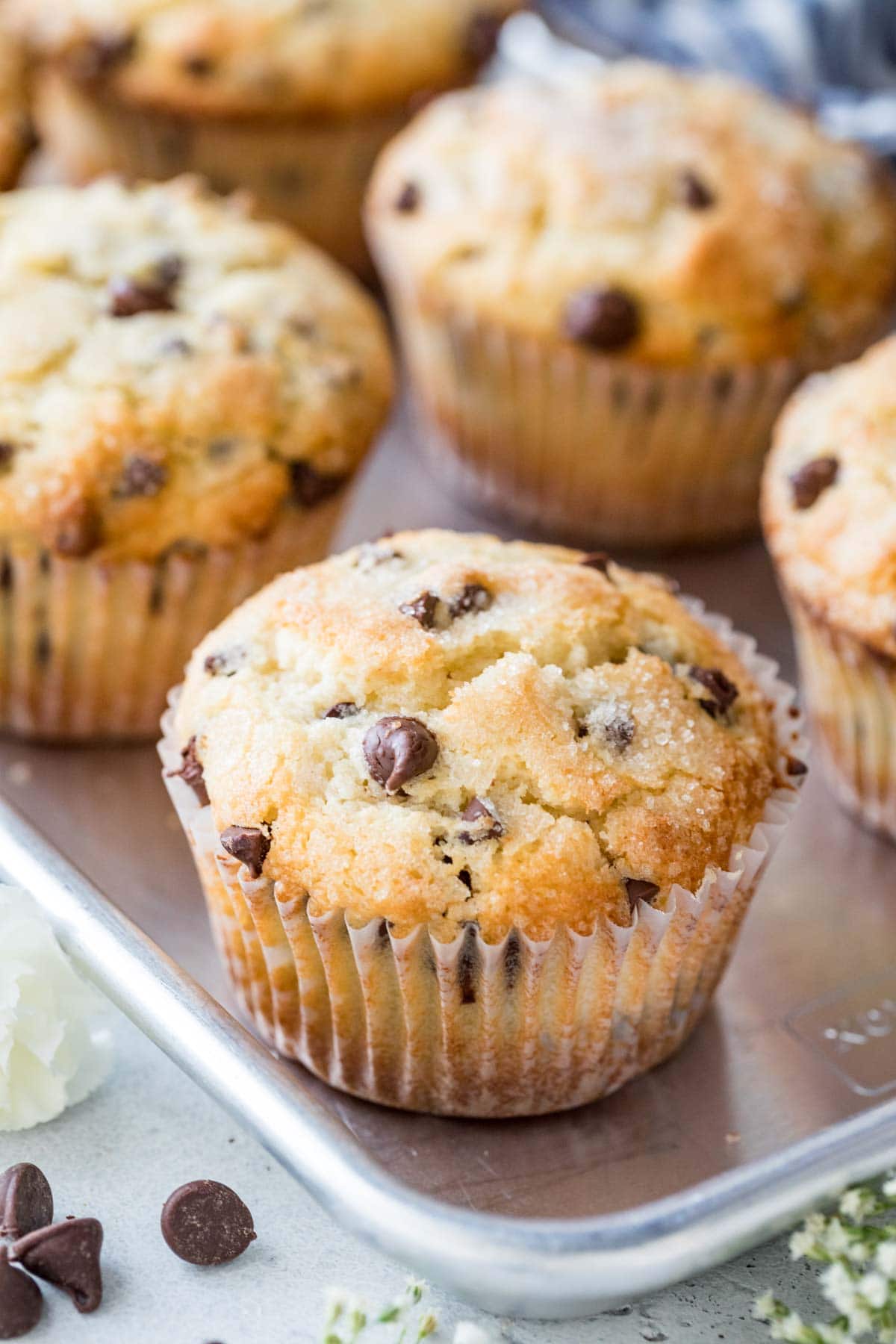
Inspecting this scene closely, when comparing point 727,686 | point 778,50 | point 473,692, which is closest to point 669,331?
point 727,686

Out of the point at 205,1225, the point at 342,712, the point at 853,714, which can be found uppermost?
the point at 342,712

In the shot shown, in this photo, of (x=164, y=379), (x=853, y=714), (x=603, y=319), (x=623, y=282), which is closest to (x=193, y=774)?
(x=164, y=379)

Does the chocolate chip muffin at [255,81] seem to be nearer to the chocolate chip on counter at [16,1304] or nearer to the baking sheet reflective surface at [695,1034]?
the baking sheet reflective surface at [695,1034]

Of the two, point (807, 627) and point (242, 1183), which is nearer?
point (242, 1183)

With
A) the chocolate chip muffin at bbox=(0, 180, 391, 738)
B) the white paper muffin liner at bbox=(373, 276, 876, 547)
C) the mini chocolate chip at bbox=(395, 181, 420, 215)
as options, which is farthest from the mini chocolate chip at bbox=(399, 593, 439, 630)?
the mini chocolate chip at bbox=(395, 181, 420, 215)

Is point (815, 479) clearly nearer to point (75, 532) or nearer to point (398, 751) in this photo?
point (398, 751)

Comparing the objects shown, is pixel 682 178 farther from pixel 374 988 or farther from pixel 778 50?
pixel 374 988
